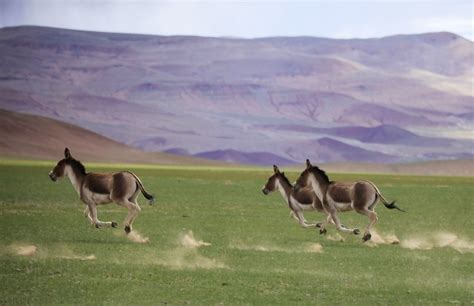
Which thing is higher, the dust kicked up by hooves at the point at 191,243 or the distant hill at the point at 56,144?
→ the dust kicked up by hooves at the point at 191,243

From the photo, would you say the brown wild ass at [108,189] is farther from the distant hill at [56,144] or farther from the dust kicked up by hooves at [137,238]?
the distant hill at [56,144]

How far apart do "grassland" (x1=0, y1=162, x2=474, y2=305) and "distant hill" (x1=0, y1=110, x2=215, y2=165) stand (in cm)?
13578

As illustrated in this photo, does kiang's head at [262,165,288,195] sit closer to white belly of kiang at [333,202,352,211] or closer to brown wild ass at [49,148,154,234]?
white belly of kiang at [333,202,352,211]

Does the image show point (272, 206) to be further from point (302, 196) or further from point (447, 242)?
point (302, 196)

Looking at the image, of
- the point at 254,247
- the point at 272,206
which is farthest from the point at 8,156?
the point at 254,247

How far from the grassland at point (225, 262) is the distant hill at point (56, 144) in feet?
445

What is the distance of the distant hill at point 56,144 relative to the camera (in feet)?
581

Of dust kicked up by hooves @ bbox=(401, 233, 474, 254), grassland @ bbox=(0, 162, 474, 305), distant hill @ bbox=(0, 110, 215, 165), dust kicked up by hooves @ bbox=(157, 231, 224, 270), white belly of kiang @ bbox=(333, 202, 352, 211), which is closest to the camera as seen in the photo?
grassland @ bbox=(0, 162, 474, 305)

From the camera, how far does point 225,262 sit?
2320 cm

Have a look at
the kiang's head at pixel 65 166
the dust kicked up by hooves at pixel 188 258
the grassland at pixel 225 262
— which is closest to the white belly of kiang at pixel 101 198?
the kiang's head at pixel 65 166

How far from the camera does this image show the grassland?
57.7 feet

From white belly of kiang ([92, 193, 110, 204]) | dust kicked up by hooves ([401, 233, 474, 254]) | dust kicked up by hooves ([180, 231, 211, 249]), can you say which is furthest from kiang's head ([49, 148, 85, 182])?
dust kicked up by hooves ([401, 233, 474, 254])

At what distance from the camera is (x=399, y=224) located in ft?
130

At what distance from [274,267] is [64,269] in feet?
14.9
